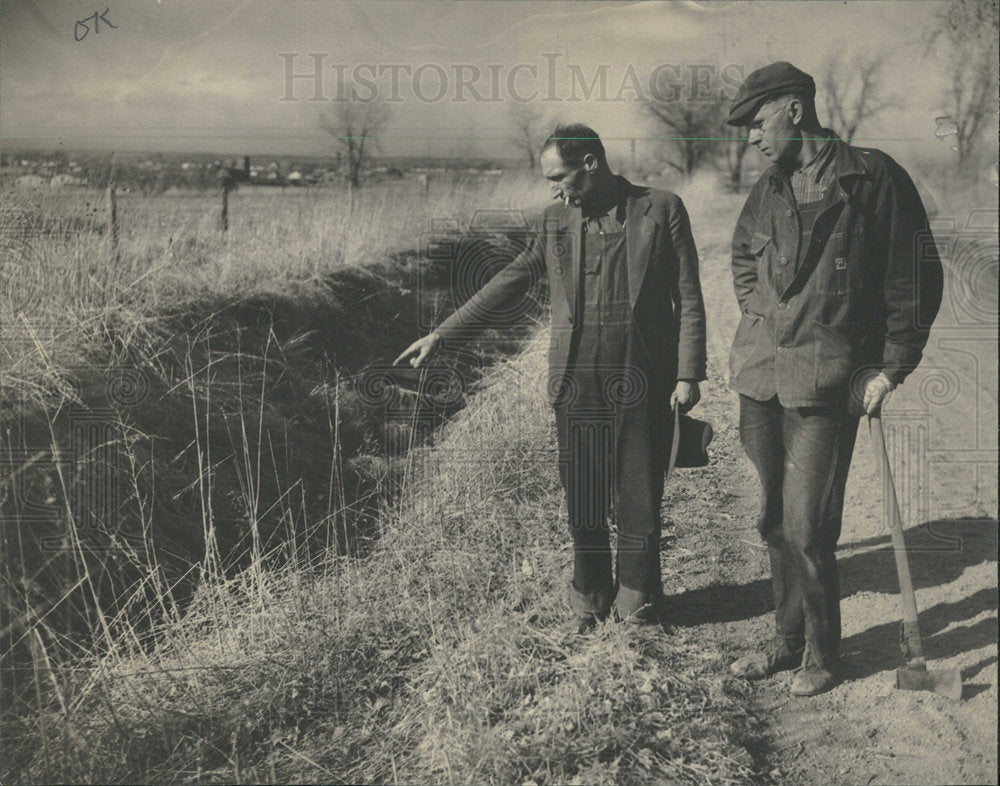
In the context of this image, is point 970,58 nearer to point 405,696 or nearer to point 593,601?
point 593,601

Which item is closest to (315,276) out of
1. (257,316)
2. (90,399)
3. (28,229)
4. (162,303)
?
(257,316)

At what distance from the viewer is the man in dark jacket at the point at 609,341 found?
11.6 ft

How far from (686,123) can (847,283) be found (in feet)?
7.35

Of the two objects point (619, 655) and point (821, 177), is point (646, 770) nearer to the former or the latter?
point (619, 655)

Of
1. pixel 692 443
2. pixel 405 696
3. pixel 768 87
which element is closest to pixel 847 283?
pixel 768 87

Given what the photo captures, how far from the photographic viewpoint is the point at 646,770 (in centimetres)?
296

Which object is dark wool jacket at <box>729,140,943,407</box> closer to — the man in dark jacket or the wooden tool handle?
the wooden tool handle

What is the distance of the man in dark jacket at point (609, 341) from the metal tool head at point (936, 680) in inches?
40.1

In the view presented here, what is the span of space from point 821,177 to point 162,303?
18.6ft

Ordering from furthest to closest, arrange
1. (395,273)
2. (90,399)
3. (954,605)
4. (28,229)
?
(395,273) → (28,229) → (90,399) → (954,605)

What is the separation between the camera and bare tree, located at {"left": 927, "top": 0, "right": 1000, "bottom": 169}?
12.3ft

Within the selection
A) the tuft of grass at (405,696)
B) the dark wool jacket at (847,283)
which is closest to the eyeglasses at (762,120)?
the dark wool jacket at (847,283)

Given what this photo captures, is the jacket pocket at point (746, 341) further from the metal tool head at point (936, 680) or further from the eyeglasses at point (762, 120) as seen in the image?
the metal tool head at point (936, 680)

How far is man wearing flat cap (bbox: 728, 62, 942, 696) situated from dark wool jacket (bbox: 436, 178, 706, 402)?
0.24 meters
